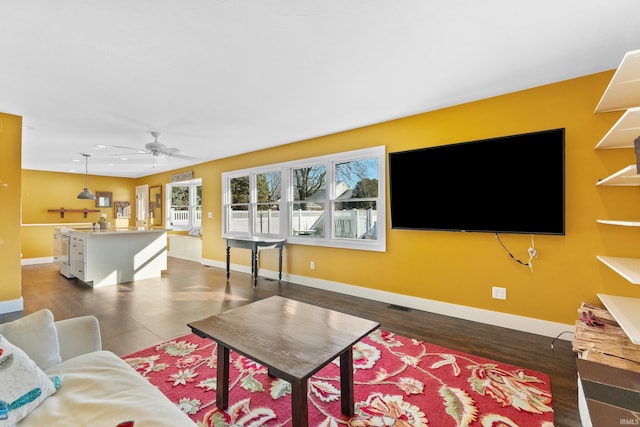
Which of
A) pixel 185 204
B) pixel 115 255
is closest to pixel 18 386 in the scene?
pixel 115 255

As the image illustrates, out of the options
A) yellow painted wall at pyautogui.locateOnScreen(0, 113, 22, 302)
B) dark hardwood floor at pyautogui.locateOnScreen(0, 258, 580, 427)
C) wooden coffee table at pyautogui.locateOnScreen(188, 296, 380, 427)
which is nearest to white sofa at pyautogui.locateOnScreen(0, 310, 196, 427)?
wooden coffee table at pyautogui.locateOnScreen(188, 296, 380, 427)

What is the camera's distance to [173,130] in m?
4.15

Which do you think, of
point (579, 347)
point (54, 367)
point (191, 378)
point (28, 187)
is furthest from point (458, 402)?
point (28, 187)

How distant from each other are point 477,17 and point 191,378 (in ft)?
10.2

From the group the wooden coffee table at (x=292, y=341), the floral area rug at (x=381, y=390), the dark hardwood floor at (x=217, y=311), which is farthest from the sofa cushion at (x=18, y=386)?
the dark hardwood floor at (x=217, y=311)

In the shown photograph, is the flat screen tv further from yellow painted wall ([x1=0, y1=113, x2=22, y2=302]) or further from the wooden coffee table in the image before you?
yellow painted wall ([x1=0, y1=113, x2=22, y2=302])

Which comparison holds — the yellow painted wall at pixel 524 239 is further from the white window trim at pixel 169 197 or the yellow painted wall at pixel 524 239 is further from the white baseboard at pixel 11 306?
the white window trim at pixel 169 197

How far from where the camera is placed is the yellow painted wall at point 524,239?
2455 millimetres

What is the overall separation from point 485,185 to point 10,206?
5373 mm

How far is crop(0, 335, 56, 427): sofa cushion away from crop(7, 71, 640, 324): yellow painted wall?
3275mm

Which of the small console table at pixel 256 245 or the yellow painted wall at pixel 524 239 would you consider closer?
the yellow painted wall at pixel 524 239

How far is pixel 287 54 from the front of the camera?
2.21 meters

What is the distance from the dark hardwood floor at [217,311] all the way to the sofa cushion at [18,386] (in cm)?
141

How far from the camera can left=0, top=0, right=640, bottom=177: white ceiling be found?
1740 mm
